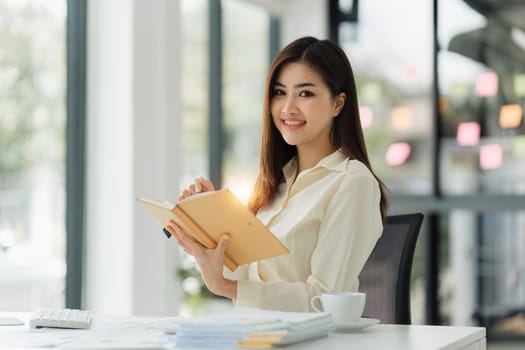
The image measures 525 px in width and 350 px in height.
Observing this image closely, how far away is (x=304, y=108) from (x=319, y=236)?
0.37 metres

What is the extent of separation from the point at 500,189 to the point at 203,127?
1.67 metres

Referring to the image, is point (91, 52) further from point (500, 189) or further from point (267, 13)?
point (500, 189)

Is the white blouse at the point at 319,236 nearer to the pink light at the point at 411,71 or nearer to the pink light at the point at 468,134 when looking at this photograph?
the pink light at the point at 468,134

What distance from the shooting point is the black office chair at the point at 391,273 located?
258 cm

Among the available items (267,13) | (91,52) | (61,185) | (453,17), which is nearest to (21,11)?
(91,52)

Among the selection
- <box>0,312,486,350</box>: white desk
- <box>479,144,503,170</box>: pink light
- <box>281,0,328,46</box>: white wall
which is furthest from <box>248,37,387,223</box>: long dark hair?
<box>281,0,328,46</box>: white wall

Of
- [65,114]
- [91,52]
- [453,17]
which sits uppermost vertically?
[453,17]

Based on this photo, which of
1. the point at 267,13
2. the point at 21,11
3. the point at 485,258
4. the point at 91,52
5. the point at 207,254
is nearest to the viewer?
the point at 207,254

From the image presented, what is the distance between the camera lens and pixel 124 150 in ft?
14.5

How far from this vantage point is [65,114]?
4398mm

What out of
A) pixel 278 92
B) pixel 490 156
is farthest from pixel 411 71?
pixel 278 92

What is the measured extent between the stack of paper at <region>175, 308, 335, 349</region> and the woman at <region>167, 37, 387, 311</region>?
43cm

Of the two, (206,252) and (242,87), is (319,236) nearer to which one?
(206,252)

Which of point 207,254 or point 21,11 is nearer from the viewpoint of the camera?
point 207,254
